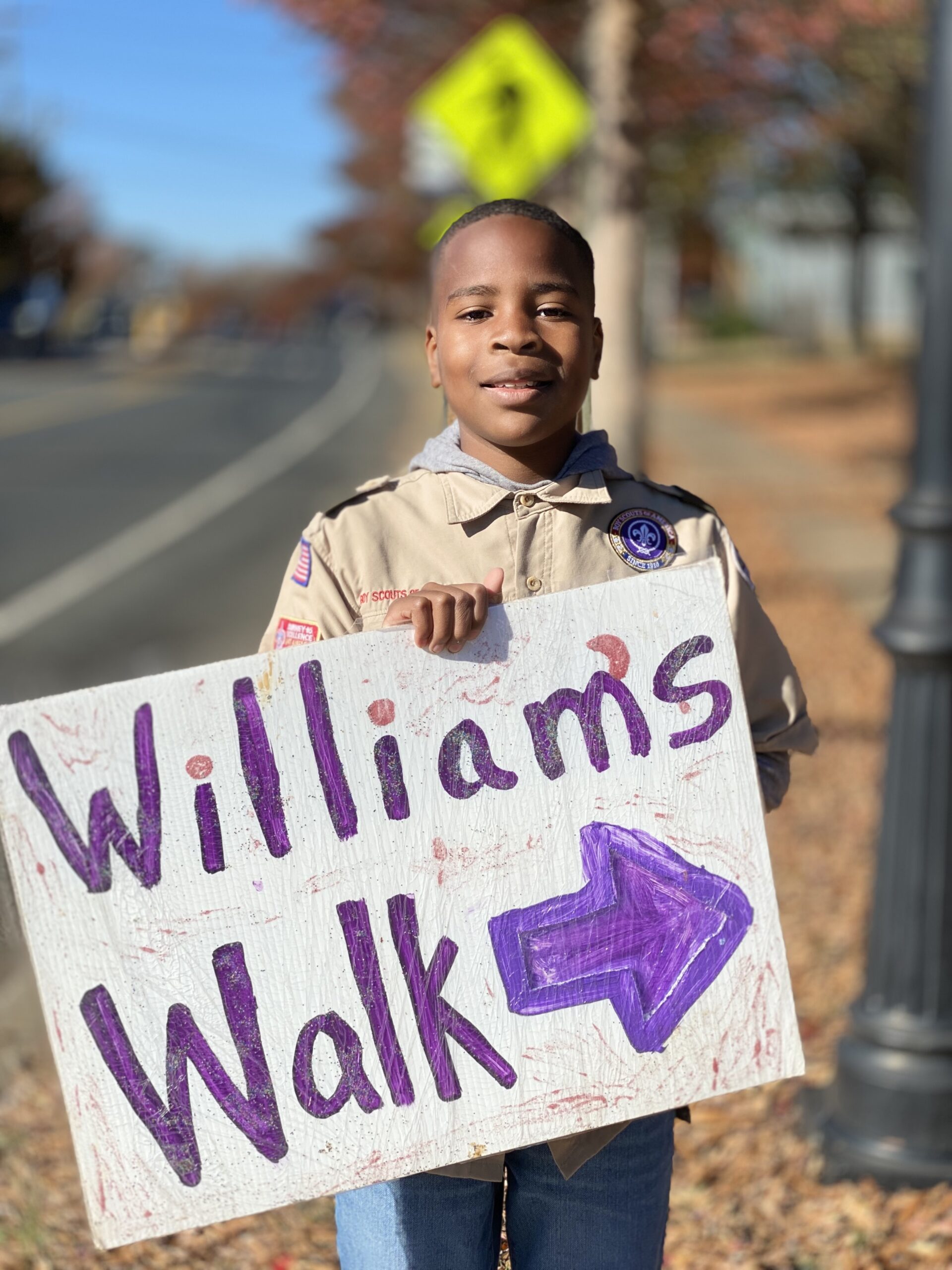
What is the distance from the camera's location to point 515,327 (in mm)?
1636

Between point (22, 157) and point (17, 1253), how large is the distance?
173 ft

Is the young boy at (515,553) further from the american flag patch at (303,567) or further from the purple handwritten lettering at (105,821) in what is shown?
the purple handwritten lettering at (105,821)

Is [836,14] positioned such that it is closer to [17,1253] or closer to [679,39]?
[679,39]

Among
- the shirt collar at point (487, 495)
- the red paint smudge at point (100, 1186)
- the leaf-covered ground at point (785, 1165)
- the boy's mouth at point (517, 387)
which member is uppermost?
the boy's mouth at point (517, 387)

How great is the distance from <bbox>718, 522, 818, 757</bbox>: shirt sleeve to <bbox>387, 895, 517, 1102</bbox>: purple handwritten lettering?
0.47 m

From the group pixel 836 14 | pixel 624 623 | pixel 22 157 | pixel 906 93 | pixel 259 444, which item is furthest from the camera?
pixel 22 157

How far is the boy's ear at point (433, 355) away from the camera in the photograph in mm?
1756

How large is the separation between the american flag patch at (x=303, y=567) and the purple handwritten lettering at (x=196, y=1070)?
418 millimetres

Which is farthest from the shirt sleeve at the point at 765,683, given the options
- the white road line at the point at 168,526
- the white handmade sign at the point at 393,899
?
the white road line at the point at 168,526

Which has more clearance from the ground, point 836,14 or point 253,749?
point 836,14

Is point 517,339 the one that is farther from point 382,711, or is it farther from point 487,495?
point 382,711

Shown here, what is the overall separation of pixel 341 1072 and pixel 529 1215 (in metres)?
0.38

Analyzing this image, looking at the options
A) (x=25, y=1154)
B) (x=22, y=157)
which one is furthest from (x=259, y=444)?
(x=22, y=157)

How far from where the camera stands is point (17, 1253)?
9.72 ft
